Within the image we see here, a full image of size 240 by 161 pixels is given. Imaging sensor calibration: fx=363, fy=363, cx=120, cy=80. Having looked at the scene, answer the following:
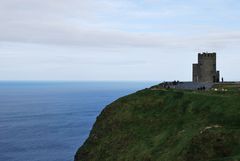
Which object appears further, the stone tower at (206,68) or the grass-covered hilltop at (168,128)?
the stone tower at (206,68)

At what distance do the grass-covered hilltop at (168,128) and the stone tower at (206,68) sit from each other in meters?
19.2

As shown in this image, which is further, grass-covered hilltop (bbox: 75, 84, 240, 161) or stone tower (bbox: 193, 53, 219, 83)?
stone tower (bbox: 193, 53, 219, 83)

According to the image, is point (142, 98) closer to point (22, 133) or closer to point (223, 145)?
point (223, 145)

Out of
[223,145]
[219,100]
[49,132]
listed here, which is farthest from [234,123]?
[49,132]

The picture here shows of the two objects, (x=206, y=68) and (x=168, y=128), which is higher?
(x=206, y=68)

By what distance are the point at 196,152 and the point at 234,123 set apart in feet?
22.5

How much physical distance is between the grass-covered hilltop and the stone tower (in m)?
19.2

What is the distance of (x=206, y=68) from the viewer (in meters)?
87.1

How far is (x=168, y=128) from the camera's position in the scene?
187ft

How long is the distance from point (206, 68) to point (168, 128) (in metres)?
34.5

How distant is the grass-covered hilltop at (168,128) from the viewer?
4447cm

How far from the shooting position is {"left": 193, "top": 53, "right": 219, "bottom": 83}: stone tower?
86562 millimetres

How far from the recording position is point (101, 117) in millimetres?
73000

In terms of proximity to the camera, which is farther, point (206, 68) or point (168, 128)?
point (206, 68)
